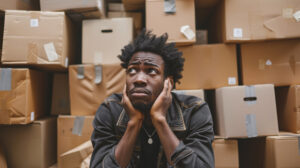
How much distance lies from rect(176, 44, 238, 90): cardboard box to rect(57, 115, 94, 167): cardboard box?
73cm

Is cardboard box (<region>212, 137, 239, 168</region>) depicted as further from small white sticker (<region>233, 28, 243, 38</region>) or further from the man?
small white sticker (<region>233, 28, 243, 38</region>)

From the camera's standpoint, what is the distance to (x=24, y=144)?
1.47m

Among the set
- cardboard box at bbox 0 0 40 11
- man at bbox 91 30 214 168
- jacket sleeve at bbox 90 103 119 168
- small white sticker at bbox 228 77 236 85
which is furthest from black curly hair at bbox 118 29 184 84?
cardboard box at bbox 0 0 40 11

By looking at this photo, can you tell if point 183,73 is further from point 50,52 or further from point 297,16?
point 50,52

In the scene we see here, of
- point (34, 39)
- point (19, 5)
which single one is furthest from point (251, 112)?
point (19, 5)

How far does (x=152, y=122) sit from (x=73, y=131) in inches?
33.6

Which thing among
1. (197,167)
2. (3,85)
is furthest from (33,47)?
(197,167)

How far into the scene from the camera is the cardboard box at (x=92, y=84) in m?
1.52

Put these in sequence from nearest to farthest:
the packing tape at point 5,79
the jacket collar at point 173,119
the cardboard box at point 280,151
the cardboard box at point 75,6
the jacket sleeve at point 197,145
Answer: the jacket sleeve at point 197,145
the jacket collar at point 173,119
the cardboard box at point 280,151
the packing tape at point 5,79
the cardboard box at point 75,6

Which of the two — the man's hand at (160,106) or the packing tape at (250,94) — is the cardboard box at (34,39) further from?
the packing tape at (250,94)

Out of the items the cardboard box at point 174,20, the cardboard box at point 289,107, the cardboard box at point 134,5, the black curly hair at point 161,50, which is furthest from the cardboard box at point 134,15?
the cardboard box at point 289,107

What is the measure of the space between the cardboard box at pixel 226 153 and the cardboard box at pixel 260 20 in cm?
69

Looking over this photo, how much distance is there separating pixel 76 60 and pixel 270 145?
1656 mm

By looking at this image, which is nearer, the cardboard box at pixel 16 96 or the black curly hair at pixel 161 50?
the black curly hair at pixel 161 50
